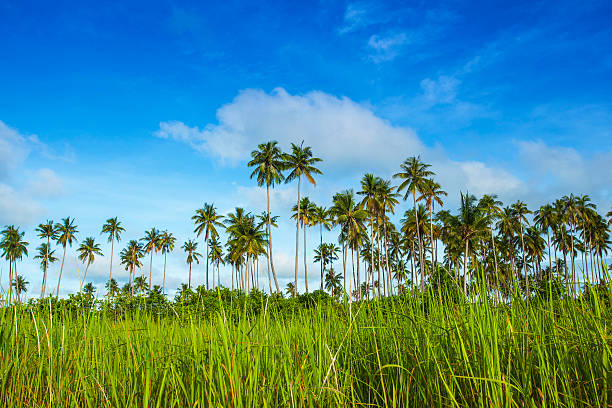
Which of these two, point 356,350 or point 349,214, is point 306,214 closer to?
point 349,214

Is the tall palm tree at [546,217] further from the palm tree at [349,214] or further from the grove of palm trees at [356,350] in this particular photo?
the grove of palm trees at [356,350]

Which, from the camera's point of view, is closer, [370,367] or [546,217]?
[370,367]

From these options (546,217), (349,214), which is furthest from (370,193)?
(546,217)

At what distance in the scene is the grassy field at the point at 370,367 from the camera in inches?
82.0

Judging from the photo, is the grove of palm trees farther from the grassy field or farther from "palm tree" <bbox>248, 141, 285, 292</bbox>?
"palm tree" <bbox>248, 141, 285, 292</bbox>

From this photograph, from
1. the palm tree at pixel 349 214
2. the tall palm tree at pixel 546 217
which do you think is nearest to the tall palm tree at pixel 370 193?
the palm tree at pixel 349 214

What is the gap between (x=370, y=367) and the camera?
113 inches

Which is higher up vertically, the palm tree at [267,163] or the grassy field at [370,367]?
the palm tree at [267,163]

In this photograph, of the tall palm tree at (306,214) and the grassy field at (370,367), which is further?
the tall palm tree at (306,214)

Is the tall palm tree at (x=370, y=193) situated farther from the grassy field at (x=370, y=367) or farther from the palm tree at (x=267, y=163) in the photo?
the grassy field at (x=370, y=367)

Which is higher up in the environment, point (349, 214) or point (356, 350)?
point (349, 214)

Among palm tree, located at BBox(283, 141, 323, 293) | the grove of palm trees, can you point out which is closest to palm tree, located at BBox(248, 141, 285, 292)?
palm tree, located at BBox(283, 141, 323, 293)

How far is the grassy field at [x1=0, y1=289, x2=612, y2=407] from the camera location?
6.83 ft

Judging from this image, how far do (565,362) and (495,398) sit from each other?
716mm
